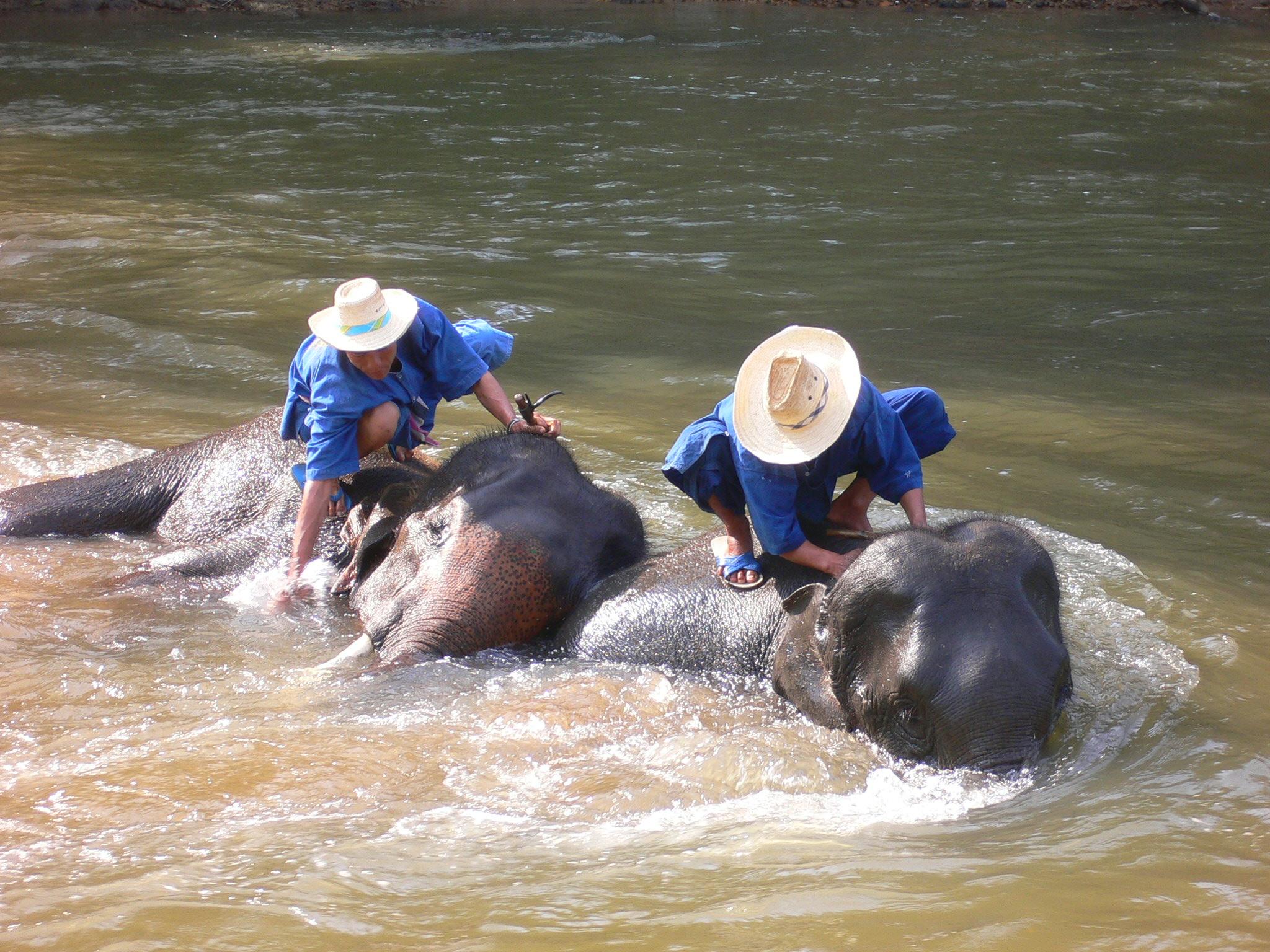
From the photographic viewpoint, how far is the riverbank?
28.1m

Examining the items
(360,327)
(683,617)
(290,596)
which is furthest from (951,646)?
(290,596)

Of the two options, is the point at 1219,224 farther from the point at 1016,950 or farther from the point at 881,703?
the point at 1016,950

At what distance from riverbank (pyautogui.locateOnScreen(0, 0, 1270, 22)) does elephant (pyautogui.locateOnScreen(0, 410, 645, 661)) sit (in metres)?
26.1

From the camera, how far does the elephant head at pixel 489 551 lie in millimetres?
4859

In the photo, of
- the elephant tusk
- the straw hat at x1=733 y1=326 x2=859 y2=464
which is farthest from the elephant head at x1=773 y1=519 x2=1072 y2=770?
the elephant tusk

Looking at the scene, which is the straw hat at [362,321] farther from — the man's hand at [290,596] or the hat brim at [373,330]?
the man's hand at [290,596]

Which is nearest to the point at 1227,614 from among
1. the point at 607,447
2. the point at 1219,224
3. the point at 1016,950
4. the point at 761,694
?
the point at 761,694

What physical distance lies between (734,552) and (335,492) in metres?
1.87

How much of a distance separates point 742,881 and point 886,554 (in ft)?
3.47

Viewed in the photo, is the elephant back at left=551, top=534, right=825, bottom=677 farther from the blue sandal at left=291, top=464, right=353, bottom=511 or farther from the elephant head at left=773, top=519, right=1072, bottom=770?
the blue sandal at left=291, top=464, right=353, bottom=511

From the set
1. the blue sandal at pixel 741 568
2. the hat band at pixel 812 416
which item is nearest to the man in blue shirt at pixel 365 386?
the blue sandal at pixel 741 568

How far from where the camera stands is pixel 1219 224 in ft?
37.6

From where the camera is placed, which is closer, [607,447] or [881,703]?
[881,703]

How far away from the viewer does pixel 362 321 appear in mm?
5285
